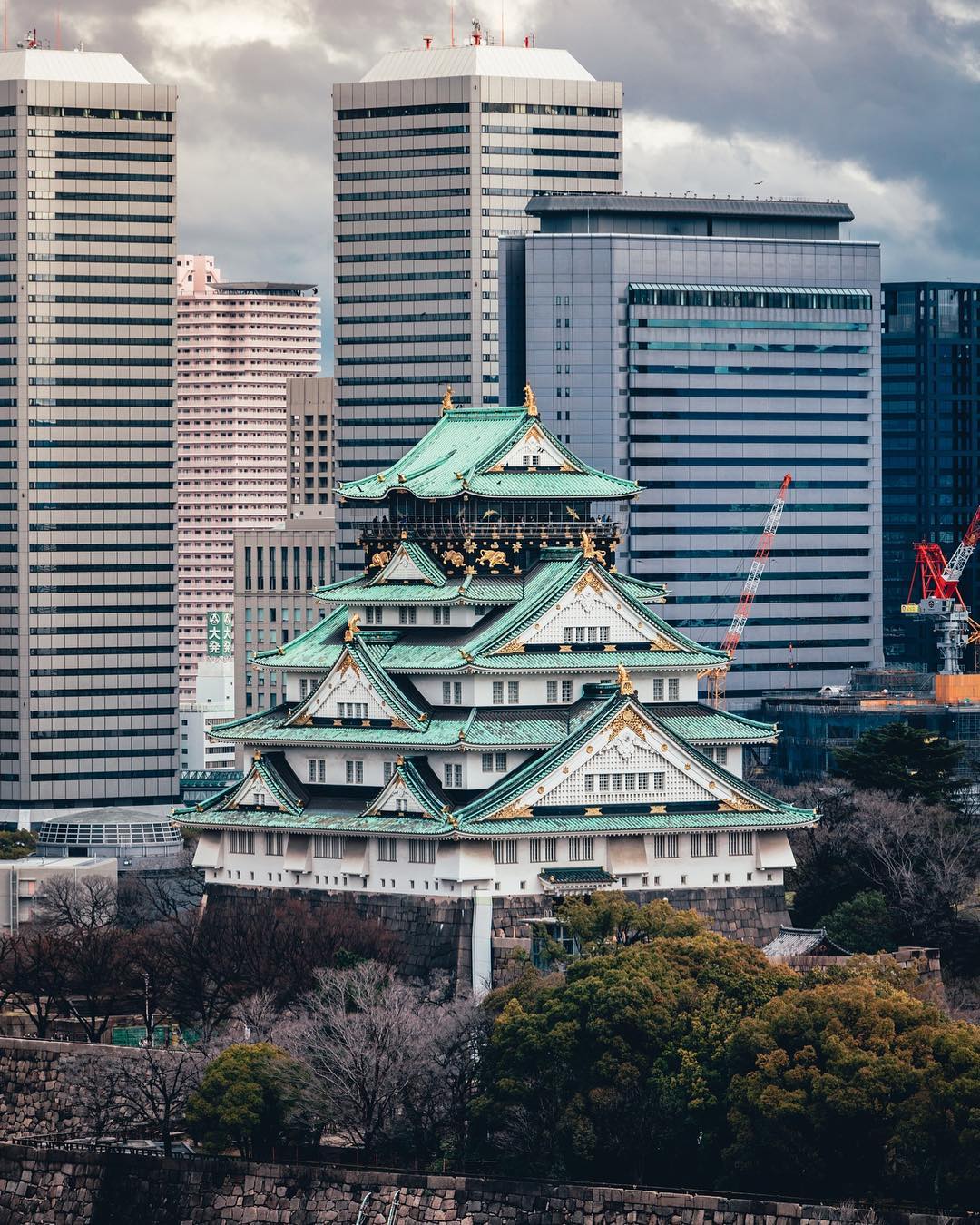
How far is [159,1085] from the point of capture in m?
152

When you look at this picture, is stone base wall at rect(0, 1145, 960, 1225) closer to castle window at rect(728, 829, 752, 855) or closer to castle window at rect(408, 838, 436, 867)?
castle window at rect(408, 838, 436, 867)

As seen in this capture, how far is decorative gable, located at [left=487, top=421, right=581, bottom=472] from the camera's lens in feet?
600

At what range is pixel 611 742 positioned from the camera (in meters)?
169

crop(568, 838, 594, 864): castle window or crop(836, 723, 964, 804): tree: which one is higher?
crop(836, 723, 964, 804): tree

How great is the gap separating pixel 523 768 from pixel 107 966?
2131cm

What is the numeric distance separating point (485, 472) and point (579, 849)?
2258 centimetres

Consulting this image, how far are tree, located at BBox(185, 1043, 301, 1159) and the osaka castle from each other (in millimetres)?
21368

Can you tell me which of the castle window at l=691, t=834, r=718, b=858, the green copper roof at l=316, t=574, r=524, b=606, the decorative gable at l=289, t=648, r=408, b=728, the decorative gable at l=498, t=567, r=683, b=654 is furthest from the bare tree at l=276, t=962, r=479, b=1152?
the green copper roof at l=316, t=574, r=524, b=606

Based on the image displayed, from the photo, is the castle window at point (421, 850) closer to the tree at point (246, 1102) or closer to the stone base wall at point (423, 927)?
the stone base wall at point (423, 927)

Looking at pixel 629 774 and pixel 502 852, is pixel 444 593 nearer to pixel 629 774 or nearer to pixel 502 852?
pixel 629 774

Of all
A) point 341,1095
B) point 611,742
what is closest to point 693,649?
point 611,742

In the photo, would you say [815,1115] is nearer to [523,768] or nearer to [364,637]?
[523,768]

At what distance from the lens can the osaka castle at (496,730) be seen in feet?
552

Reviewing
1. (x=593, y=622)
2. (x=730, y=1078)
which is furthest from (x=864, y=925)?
(x=730, y=1078)
